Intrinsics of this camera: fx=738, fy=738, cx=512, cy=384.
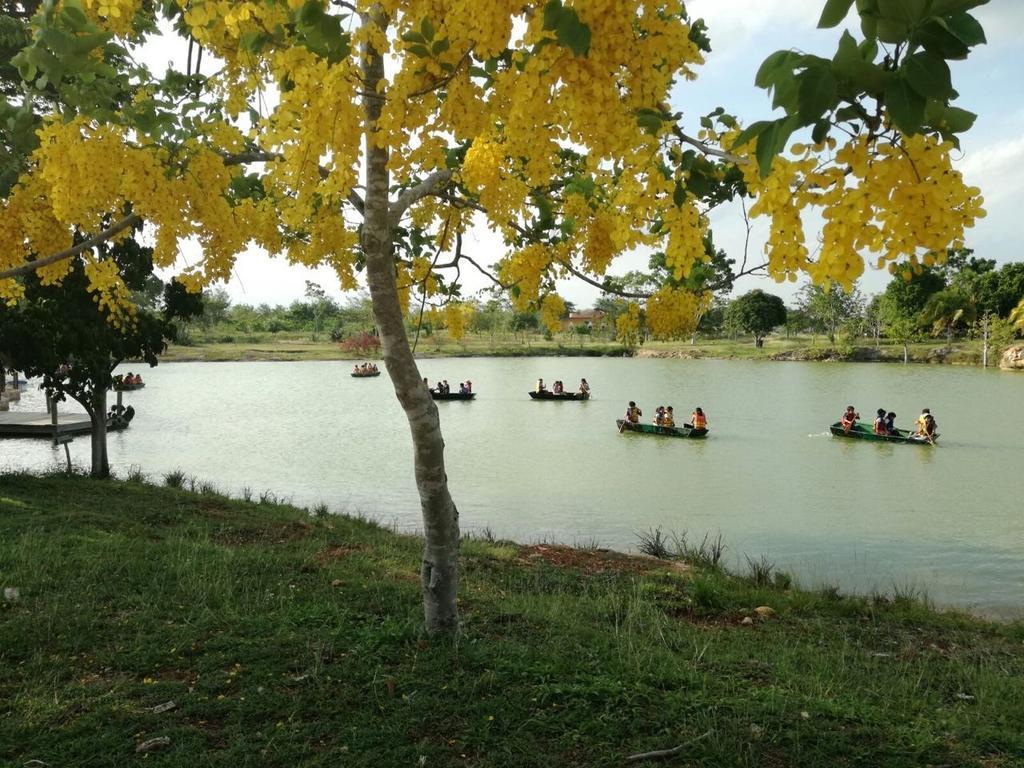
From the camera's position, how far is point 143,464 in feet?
57.2

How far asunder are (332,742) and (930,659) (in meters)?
3.95

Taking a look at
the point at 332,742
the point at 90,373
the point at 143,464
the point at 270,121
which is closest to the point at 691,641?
the point at 332,742

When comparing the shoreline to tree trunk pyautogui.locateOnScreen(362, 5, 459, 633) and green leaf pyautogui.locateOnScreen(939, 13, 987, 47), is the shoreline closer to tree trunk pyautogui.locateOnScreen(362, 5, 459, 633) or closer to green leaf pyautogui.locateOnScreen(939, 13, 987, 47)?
tree trunk pyautogui.locateOnScreen(362, 5, 459, 633)

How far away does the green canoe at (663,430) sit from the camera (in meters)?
19.9

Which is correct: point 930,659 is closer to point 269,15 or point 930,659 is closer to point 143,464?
point 269,15

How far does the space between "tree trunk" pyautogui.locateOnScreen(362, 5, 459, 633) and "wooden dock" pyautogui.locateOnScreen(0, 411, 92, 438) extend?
62.8 ft

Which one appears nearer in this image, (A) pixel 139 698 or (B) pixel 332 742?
(B) pixel 332 742

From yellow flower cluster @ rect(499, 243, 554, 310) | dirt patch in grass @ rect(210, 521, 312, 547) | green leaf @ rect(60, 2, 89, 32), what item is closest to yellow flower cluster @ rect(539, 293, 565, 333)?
yellow flower cluster @ rect(499, 243, 554, 310)

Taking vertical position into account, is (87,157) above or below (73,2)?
below

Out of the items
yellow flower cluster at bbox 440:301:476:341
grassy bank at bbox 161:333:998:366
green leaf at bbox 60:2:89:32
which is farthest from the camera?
grassy bank at bbox 161:333:998:366

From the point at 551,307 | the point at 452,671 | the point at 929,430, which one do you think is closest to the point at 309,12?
the point at 551,307

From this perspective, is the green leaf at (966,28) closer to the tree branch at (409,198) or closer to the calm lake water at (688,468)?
the tree branch at (409,198)

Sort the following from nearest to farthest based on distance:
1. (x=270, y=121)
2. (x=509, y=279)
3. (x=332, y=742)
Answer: (x=332, y=742), (x=270, y=121), (x=509, y=279)

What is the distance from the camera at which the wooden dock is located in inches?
811
